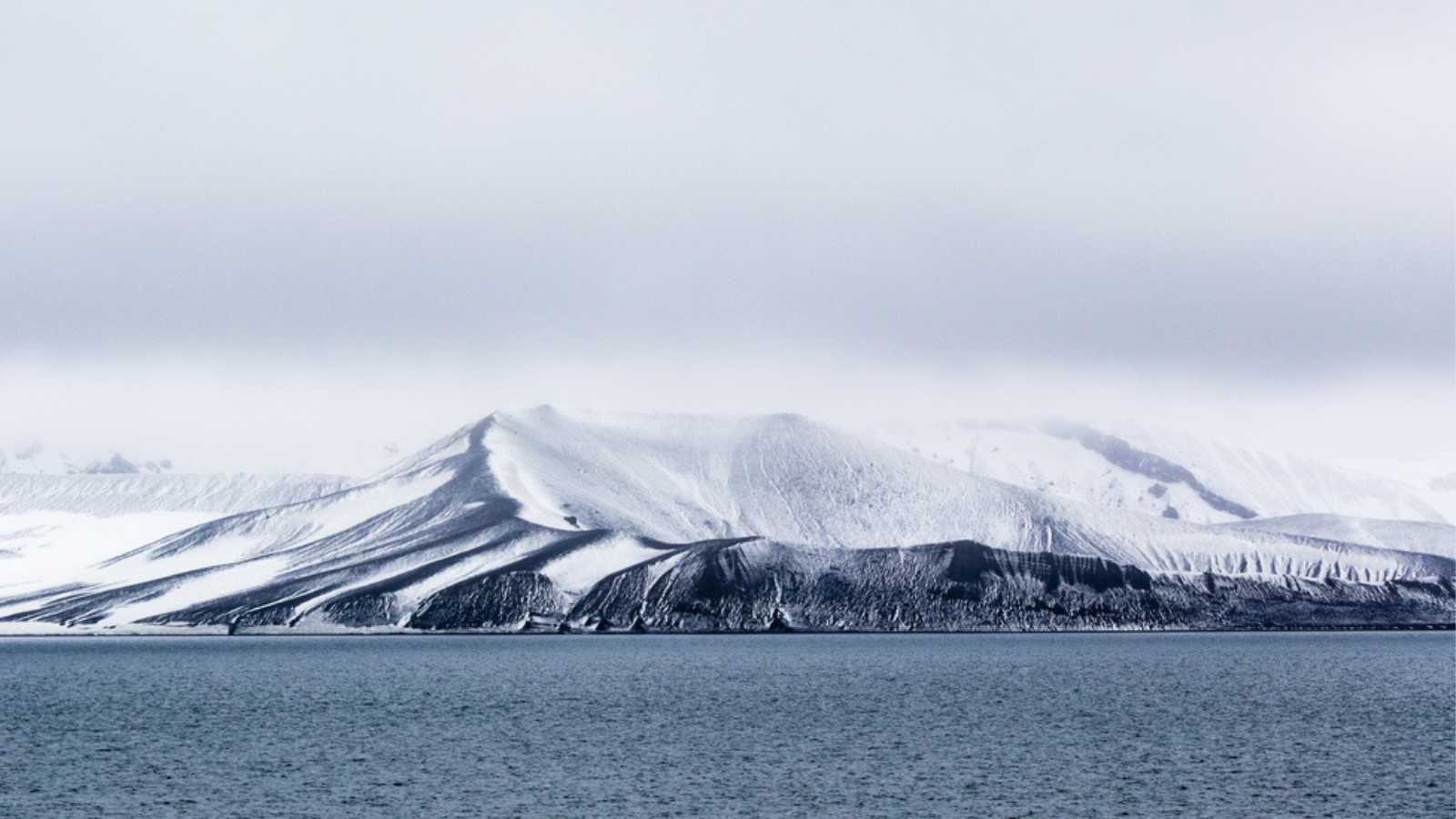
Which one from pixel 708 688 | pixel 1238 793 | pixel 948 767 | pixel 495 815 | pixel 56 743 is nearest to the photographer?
pixel 495 815

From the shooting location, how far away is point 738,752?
380 ft

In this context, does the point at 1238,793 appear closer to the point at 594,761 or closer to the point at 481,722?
the point at 594,761

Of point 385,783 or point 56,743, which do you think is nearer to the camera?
point 385,783

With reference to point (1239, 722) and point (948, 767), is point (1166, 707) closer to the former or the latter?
point (1239, 722)

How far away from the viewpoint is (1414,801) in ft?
294

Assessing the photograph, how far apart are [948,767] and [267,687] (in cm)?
10264

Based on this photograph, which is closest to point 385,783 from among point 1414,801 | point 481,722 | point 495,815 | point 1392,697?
point 495,815

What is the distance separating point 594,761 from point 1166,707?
61916 mm

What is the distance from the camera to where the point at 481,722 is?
137750 millimetres

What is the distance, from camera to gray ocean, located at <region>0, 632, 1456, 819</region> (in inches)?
3585

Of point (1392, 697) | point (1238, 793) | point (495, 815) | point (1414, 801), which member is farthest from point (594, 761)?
point (1392, 697)

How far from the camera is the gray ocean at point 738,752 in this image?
3585 inches

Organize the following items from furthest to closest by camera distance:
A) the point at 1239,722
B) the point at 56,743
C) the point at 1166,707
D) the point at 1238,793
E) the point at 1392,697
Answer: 1. the point at 1392,697
2. the point at 1166,707
3. the point at 1239,722
4. the point at 56,743
5. the point at 1238,793

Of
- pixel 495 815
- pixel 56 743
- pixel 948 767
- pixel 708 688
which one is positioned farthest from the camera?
pixel 708 688
